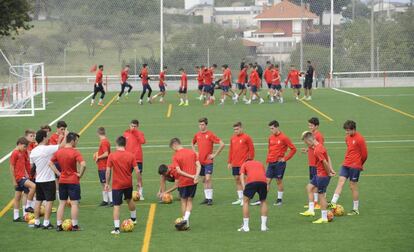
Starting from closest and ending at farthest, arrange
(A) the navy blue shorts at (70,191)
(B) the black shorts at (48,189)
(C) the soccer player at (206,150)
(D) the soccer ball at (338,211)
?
(A) the navy blue shorts at (70,191) → (B) the black shorts at (48,189) → (D) the soccer ball at (338,211) → (C) the soccer player at (206,150)

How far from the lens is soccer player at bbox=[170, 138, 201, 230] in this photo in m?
18.6

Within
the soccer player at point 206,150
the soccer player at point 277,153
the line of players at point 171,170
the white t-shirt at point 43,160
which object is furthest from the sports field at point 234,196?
the white t-shirt at point 43,160

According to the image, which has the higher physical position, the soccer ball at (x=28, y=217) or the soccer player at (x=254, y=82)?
the soccer player at (x=254, y=82)

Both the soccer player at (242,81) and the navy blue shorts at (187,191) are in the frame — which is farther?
the soccer player at (242,81)

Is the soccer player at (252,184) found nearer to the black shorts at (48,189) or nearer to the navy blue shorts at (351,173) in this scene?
the navy blue shorts at (351,173)

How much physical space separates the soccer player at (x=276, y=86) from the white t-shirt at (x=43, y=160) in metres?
29.6

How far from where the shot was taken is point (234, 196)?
2267 cm

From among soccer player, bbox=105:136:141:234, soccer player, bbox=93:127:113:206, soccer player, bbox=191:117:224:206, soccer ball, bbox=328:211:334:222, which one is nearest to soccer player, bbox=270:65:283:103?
soccer player, bbox=191:117:224:206

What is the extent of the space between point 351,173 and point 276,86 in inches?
1131

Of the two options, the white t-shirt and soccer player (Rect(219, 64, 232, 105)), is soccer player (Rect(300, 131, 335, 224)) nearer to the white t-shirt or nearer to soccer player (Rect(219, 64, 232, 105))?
the white t-shirt

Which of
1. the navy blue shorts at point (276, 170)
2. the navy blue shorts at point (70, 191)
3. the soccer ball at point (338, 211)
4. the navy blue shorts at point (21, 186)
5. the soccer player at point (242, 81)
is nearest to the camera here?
the navy blue shorts at point (70, 191)

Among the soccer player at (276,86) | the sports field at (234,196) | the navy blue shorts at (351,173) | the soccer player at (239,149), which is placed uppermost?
the soccer player at (276,86)

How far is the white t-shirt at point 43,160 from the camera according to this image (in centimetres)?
1861

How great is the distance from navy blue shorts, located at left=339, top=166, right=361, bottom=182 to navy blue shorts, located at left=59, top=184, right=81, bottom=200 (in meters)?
5.70
